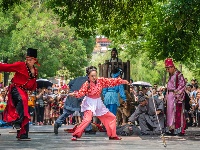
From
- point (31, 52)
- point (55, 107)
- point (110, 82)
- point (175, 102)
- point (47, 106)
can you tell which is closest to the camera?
point (31, 52)

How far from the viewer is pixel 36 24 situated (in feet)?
183

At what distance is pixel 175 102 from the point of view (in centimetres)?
2006

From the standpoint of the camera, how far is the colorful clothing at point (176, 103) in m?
19.9

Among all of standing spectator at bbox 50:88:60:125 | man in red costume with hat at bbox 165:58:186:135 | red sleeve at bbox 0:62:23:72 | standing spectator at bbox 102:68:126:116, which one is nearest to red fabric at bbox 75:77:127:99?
red sleeve at bbox 0:62:23:72

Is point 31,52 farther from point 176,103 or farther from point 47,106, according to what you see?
point 47,106

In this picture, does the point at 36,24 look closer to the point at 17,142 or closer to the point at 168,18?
the point at 168,18

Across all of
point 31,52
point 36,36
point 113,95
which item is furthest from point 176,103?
point 36,36

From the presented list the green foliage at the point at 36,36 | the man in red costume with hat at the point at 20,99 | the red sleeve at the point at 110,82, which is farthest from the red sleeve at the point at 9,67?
the green foliage at the point at 36,36

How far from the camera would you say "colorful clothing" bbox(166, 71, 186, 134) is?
65.4ft

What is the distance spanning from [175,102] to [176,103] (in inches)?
2.0

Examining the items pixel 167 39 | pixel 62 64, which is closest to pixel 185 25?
pixel 167 39

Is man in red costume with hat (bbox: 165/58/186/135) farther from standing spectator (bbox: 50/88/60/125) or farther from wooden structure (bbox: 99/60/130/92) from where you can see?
standing spectator (bbox: 50/88/60/125)

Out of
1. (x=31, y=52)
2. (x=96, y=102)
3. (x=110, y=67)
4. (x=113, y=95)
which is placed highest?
(x=110, y=67)

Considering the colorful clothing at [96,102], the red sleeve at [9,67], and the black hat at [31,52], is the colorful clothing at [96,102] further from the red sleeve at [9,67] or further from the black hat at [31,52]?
the red sleeve at [9,67]
